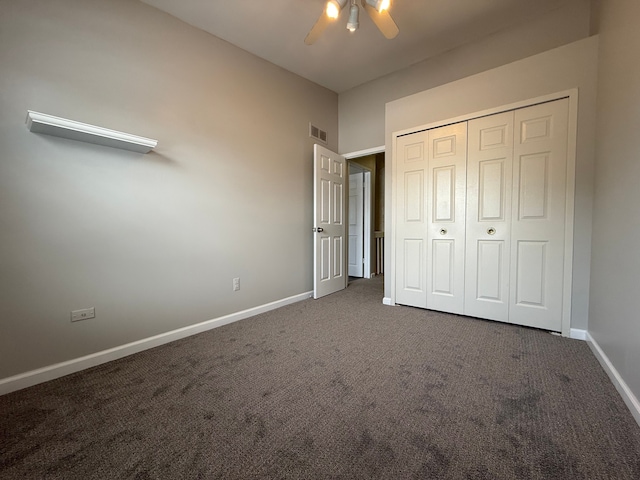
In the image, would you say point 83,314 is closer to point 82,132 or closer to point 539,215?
point 82,132

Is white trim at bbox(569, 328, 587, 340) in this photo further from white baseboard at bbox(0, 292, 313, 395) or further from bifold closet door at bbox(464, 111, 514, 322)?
white baseboard at bbox(0, 292, 313, 395)

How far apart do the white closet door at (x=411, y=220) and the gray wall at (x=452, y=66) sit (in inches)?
28.9

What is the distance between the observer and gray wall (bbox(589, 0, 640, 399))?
1415mm

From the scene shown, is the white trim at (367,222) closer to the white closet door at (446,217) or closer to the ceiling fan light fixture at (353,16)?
the white closet door at (446,217)

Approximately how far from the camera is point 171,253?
2.37 metres

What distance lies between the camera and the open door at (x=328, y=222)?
11.5ft

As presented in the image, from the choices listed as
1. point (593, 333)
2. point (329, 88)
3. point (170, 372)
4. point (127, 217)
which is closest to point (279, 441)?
point (170, 372)

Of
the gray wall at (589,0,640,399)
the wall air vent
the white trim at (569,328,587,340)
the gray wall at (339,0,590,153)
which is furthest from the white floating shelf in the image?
the white trim at (569,328,587,340)

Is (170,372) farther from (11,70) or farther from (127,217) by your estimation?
(11,70)

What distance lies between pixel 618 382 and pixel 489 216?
4.95 feet

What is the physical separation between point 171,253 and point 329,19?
92.7 inches

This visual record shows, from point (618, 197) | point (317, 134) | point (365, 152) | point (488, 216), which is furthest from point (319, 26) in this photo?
point (618, 197)

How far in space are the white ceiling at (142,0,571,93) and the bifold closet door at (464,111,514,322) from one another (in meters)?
0.96

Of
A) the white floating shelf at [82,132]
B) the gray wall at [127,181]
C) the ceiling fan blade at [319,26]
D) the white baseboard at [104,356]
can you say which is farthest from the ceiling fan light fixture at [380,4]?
the white baseboard at [104,356]
